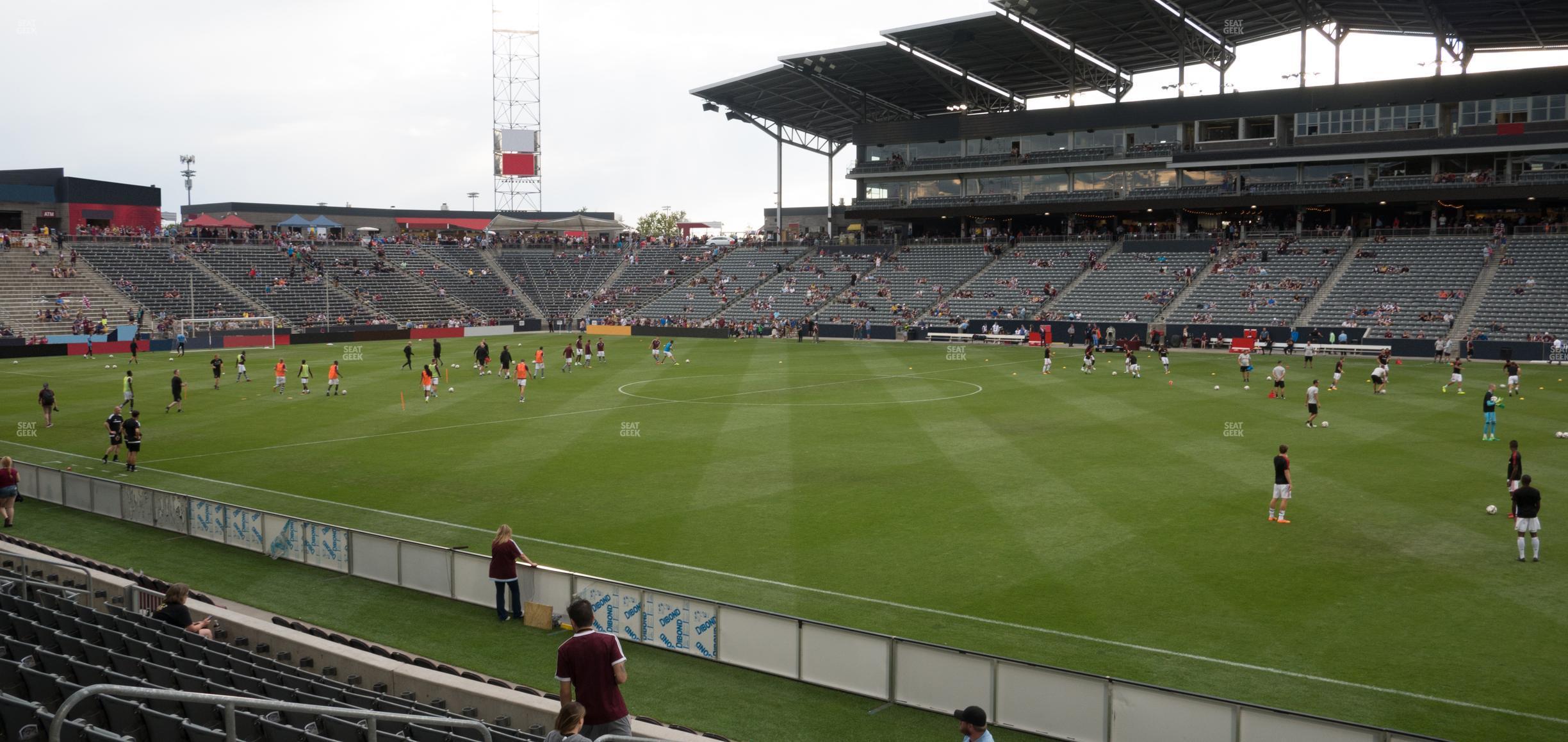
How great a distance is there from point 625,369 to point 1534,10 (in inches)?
2227

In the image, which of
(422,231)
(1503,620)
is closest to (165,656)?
(1503,620)

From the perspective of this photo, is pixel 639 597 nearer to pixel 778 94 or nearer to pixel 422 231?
pixel 778 94

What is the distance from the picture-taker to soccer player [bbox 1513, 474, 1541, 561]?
695 inches

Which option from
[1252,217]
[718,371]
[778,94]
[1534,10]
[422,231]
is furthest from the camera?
[422,231]

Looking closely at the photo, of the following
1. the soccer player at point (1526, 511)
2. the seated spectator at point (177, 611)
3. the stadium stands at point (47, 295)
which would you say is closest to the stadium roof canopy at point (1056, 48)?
the stadium stands at point (47, 295)

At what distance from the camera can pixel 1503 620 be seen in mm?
15211

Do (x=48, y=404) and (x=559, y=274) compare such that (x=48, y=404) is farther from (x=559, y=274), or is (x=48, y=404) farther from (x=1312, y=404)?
(x=559, y=274)

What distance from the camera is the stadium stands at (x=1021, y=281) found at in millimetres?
76062

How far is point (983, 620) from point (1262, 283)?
6123cm

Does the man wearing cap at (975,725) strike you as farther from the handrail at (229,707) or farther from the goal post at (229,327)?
the goal post at (229,327)

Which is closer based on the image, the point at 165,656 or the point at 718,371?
the point at 165,656

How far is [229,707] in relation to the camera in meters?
7.12

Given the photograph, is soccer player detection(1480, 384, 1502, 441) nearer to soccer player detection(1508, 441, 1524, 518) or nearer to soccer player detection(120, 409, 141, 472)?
soccer player detection(1508, 441, 1524, 518)

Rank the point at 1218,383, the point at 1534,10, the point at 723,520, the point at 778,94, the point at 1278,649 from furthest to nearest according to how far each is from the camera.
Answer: the point at 778,94
the point at 1534,10
the point at 1218,383
the point at 723,520
the point at 1278,649
